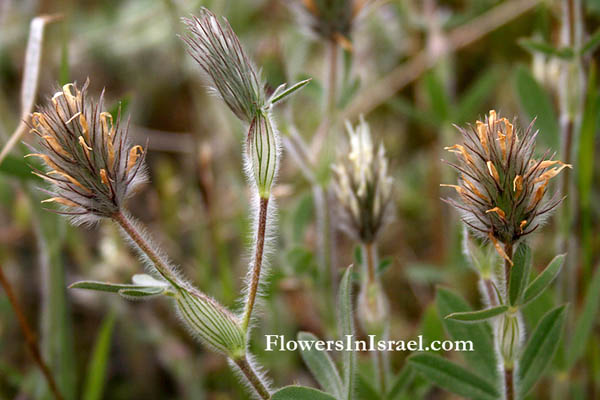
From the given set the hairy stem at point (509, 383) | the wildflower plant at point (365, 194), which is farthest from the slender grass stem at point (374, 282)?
the hairy stem at point (509, 383)

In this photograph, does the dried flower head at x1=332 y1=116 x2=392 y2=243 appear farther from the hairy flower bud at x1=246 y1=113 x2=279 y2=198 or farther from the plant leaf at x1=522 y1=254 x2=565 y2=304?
the plant leaf at x1=522 y1=254 x2=565 y2=304

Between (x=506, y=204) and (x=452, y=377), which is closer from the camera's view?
(x=506, y=204)

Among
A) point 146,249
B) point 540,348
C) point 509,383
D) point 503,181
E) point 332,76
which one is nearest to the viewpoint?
point 503,181

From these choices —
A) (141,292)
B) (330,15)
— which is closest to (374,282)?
(141,292)

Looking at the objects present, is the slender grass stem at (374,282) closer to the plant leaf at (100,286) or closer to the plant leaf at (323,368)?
the plant leaf at (323,368)

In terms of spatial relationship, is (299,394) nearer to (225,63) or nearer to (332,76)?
(225,63)
